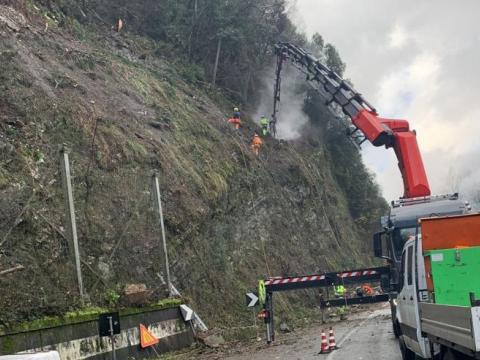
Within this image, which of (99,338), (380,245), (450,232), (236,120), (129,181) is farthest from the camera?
(236,120)

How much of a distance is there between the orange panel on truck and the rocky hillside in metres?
7.06

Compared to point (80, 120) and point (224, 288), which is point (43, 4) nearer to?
point (80, 120)

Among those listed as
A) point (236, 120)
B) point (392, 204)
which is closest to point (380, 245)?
point (392, 204)

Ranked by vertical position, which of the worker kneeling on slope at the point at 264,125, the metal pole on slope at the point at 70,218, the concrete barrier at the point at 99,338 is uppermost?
the worker kneeling on slope at the point at 264,125

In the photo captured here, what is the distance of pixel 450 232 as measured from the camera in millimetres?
8039

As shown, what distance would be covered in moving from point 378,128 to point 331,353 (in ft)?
27.2

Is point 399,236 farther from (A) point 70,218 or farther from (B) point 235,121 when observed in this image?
(B) point 235,121

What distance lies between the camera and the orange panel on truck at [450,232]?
8031 millimetres

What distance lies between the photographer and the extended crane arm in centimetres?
1708

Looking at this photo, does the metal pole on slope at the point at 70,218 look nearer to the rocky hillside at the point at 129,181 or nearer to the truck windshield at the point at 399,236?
the rocky hillside at the point at 129,181

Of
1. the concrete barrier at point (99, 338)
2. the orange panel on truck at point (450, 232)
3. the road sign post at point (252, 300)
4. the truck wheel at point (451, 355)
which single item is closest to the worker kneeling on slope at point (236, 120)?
the road sign post at point (252, 300)

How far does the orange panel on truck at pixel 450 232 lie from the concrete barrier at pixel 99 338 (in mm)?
6828

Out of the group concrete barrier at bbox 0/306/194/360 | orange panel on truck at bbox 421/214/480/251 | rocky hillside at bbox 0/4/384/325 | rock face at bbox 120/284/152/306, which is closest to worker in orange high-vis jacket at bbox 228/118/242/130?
rocky hillside at bbox 0/4/384/325

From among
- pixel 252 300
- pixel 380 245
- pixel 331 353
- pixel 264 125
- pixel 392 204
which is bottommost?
pixel 331 353
